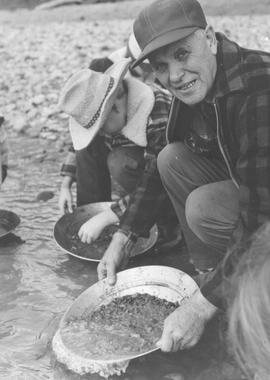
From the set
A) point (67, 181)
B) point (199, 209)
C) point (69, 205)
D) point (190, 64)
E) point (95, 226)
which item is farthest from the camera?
point (67, 181)

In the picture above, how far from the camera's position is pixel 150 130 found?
3053 mm

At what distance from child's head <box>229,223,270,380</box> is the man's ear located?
640mm

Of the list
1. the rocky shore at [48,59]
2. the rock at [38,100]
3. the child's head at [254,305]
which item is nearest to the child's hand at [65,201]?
the child's head at [254,305]

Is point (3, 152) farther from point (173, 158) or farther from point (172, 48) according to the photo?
point (172, 48)

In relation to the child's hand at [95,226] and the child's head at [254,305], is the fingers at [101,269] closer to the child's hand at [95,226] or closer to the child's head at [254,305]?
the child's hand at [95,226]

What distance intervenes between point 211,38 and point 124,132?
100cm

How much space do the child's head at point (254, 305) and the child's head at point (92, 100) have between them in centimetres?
120

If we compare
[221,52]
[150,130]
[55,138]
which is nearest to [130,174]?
[150,130]

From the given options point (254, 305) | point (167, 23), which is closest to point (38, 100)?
point (167, 23)

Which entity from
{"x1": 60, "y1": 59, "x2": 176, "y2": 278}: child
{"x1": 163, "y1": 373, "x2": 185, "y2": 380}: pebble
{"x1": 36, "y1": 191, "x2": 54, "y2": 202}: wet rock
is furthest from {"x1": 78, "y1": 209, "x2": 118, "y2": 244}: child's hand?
{"x1": 36, "y1": 191, "x2": 54, "y2": 202}: wet rock

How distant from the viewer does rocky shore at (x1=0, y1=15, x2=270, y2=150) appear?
5852 millimetres

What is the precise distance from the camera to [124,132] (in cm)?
307

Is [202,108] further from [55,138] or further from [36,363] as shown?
[55,138]

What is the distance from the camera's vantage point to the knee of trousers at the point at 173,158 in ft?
8.64
